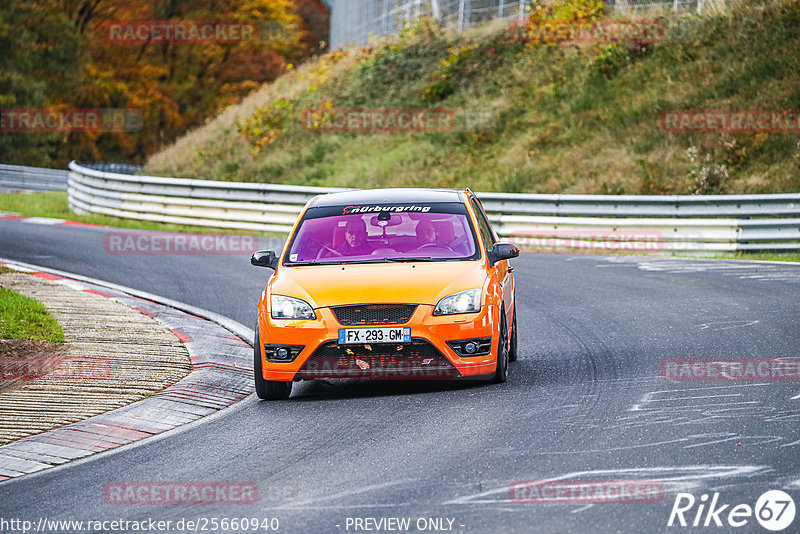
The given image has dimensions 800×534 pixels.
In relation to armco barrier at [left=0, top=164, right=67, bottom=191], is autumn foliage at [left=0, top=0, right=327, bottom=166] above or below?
above

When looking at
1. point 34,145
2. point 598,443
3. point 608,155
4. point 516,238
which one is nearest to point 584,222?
point 516,238

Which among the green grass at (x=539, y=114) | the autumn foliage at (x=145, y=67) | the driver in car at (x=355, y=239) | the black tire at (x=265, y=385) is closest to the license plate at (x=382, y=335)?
the black tire at (x=265, y=385)

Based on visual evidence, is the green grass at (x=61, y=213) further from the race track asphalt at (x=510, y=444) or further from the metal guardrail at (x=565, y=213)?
the race track asphalt at (x=510, y=444)

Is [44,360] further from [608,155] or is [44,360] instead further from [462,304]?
[608,155]

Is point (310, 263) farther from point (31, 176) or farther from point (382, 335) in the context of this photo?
point (31, 176)

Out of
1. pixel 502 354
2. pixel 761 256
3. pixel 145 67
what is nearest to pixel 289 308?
pixel 502 354

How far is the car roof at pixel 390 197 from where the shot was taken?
33.8 feet

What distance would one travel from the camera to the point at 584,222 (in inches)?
870

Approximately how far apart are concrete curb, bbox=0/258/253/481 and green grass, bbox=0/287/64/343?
126 centimetres

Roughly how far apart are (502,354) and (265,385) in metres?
1.91

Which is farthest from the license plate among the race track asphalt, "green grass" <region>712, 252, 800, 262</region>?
"green grass" <region>712, 252, 800, 262</region>

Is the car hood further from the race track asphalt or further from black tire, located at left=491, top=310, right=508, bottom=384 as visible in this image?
the race track asphalt

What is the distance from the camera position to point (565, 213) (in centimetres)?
2264

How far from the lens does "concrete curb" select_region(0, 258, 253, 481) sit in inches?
296
